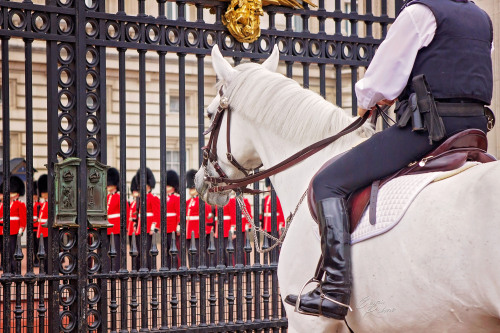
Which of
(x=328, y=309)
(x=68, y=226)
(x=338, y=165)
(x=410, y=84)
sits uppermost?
(x=410, y=84)

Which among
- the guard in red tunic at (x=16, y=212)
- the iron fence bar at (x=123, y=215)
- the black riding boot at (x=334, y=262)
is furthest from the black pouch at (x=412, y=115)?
the guard in red tunic at (x=16, y=212)

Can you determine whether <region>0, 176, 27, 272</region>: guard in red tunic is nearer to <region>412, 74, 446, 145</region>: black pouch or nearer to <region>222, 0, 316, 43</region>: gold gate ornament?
<region>222, 0, 316, 43</region>: gold gate ornament

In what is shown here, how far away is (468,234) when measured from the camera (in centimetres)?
324

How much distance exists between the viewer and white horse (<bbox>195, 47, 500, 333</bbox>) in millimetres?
3221

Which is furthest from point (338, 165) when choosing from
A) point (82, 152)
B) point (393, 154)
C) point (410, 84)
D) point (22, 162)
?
point (22, 162)

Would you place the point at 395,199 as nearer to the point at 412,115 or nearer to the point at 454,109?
the point at 412,115

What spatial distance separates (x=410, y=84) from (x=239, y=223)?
3250 millimetres

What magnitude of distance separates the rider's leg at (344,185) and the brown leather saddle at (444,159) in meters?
0.05

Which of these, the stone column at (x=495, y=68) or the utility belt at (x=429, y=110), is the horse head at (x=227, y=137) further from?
the stone column at (x=495, y=68)

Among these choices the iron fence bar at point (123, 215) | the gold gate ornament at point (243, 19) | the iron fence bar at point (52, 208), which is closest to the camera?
the iron fence bar at point (52, 208)

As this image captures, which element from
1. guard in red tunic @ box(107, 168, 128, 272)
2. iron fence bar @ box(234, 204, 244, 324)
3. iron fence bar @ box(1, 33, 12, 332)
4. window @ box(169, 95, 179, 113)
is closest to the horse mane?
iron fence bar @ box(1, 33, 12, 332)

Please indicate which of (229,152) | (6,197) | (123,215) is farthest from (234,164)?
(6,197)

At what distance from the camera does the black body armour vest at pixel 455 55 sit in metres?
3.75

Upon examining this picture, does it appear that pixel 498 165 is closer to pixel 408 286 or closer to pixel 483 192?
pixel 483 192
